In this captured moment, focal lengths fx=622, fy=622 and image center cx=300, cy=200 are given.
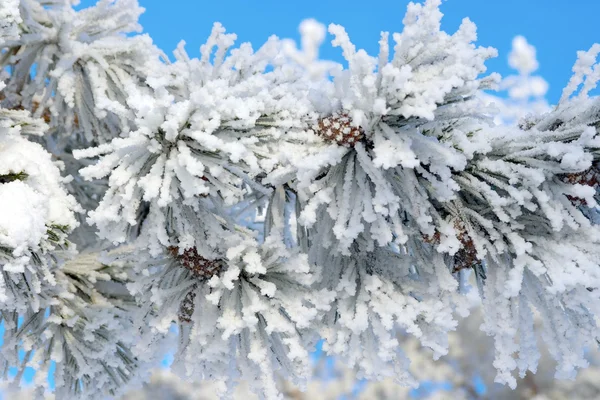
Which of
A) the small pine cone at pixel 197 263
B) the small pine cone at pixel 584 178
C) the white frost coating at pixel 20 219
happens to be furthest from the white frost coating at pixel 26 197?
the small pine cone at pixel 584 178

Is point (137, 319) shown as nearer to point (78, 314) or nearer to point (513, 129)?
point (78, 314)

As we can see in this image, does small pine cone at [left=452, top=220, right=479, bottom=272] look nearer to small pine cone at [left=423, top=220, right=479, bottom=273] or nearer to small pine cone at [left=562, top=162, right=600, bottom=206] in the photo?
small pine cone at [left=423, top=220, right=479, bottom=273]

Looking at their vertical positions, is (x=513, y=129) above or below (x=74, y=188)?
below

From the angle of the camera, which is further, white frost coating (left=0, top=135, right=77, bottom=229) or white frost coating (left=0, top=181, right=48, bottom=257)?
white frost coating (left=0, top=135, right=77, bottom=229)

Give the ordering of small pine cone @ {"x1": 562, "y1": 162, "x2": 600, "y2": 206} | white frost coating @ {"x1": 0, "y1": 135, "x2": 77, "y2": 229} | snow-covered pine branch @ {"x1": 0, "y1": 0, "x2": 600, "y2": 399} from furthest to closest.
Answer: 1. white frost coating @ {"x1": 0, "y1": 135, "x2": 77, "y2": 229}
2. small pine cone @ {"x1": 562, "y1": 162, "x2": 600, "y2": 206}
3. snow-covered pine branch @ {"x1": 0, "y1": 0, "x2": 600, "y2": 399}

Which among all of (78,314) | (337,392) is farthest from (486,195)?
(337,392)

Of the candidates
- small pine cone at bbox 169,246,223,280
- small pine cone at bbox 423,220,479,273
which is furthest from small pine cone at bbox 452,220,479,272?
small pine cone at bbox 169,246,223,280

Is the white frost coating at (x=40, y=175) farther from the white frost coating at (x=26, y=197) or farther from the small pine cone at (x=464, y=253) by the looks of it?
the small pine cone at (x=464, y=253)
